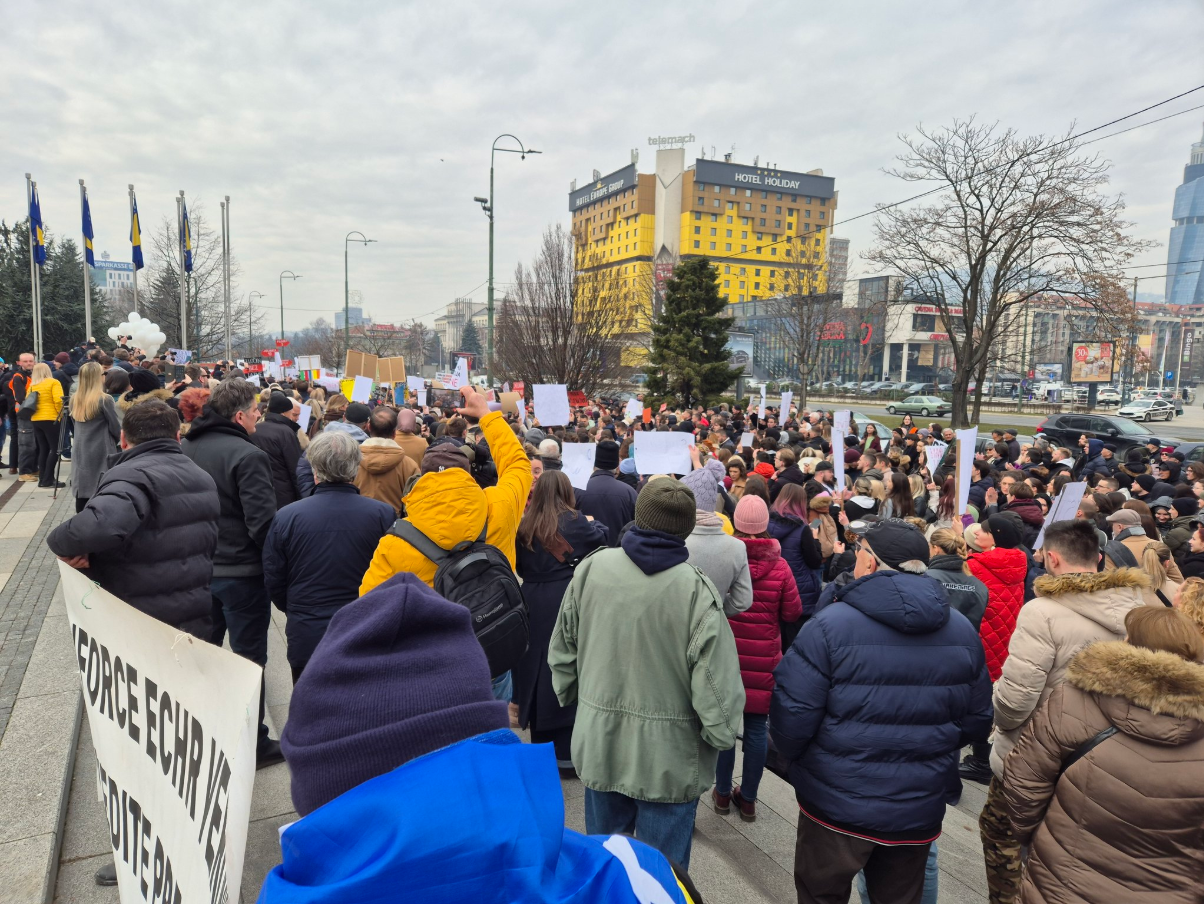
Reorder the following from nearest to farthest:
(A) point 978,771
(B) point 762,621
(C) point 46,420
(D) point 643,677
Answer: (D) point 643,677 → (B) point 762,621 → (A) point 978,771 → (C) point 46,420

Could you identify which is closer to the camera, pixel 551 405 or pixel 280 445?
pixel 280 445

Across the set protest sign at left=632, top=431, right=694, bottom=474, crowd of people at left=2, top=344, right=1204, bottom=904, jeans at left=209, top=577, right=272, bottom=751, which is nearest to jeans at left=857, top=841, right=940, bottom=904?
crowd of people at left=2, top=344, right=1204, bottom=904

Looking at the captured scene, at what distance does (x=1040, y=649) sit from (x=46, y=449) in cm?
1193

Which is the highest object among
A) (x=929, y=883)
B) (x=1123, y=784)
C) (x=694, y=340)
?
(x=694, y=340)

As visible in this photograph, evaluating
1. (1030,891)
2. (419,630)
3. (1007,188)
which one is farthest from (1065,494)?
(1007,188)

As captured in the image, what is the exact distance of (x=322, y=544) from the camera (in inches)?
148

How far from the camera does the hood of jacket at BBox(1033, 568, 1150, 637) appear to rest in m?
3.09

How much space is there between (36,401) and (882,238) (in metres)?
26.7

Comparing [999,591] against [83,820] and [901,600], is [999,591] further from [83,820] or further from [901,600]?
[83,820]

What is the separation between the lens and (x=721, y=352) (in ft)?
95.7

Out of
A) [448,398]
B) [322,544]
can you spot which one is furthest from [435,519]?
[448,398]

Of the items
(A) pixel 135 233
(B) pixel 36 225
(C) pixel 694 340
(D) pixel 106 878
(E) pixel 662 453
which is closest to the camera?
(D) pixel 106 878

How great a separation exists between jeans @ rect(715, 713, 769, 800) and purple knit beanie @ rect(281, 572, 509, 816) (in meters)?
3.11

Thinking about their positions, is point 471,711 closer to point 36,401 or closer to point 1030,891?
point 1030,891
